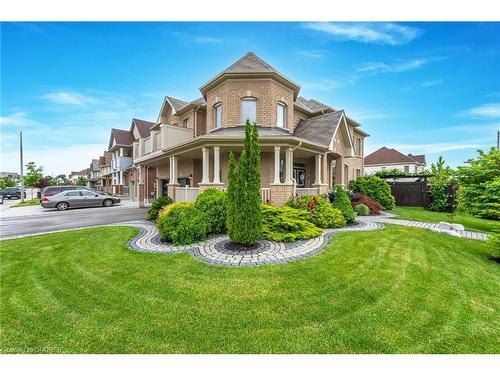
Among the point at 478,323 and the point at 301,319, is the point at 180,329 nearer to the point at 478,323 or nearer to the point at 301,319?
the point at 301,319

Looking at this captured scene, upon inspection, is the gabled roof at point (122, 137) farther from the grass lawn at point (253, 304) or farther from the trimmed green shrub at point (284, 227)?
the trimmed green shrub at point (284, 227)

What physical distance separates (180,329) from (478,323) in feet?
13.5

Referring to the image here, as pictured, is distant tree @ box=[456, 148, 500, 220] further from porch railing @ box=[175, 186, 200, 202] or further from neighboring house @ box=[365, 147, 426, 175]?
neighboring house @ box=[365, 147, 426, 175]

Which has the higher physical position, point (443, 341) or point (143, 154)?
point (143, 154)

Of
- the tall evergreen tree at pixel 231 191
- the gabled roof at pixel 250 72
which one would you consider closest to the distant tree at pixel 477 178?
the tall evergreen tree at pixel 231 191

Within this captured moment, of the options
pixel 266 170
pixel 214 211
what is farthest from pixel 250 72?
pixel 214 211

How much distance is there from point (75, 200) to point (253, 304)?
20758mm

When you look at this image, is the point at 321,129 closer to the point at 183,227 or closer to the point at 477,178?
the point at 477,178

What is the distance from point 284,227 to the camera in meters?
7.54

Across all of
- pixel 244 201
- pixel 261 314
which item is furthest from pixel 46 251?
pixel 261 314

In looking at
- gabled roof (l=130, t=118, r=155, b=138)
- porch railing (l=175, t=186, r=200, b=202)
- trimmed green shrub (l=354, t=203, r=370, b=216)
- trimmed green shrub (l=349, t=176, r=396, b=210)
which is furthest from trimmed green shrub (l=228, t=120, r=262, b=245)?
gabled roof (l=130, t=118, r=155, b=138)

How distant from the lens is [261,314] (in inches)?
127

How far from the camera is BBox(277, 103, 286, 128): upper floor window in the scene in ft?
43.3

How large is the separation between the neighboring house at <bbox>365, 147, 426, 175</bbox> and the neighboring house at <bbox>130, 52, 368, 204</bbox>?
2910cm
